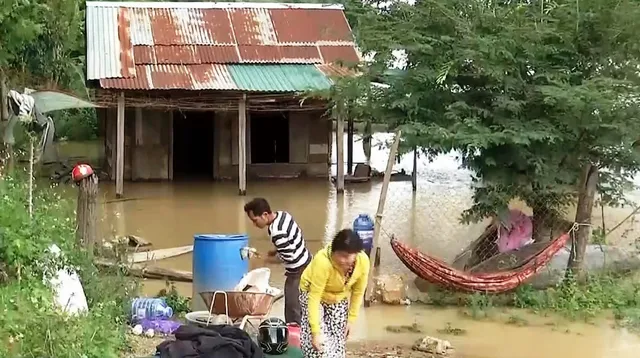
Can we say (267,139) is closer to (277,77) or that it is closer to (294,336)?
(277,77)

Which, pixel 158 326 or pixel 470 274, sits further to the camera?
pixel 470 274

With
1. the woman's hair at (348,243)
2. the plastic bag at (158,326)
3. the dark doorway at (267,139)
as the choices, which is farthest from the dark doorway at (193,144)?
the woman's hair at (348,243)

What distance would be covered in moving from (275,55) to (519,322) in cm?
1130

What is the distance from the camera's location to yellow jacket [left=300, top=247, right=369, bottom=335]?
4.87 m

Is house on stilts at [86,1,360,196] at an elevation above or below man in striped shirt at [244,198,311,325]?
above

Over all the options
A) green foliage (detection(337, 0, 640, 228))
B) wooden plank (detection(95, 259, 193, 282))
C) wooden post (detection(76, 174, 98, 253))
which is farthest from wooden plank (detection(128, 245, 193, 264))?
green foliage (detection(337, 0, 640, 228))

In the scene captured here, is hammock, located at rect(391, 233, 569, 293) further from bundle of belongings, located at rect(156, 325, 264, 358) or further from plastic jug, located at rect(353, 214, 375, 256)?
bundle of belongings, located at rect(156, 325, 264, 358)

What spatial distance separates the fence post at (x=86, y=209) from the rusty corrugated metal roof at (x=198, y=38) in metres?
9.53

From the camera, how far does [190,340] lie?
5.02 meters

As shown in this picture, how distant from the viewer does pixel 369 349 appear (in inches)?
290

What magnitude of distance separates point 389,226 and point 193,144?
9500 millimetres

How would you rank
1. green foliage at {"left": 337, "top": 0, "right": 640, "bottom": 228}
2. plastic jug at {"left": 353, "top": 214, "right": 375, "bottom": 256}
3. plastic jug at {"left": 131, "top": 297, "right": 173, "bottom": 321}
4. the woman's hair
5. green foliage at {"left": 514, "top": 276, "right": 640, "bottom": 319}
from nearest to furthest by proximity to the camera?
1. the woman's hair
2. plastic jug at {"left": 131, "top": 297, "right": 173, "bottom": 321}
3. green foliage at {"left": 514, "top": 276, "right": 640, "bottom": 319}
4. green foliage at {"left": 337, "top": 0, "right": 640, "bottom": 228}
5. plastic jug at {"left": 353, "top": 214, "right": 375, "bottom": 256}

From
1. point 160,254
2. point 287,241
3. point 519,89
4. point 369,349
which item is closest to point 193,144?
point 160,254

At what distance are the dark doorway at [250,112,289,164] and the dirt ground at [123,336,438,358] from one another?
13.5 metres
